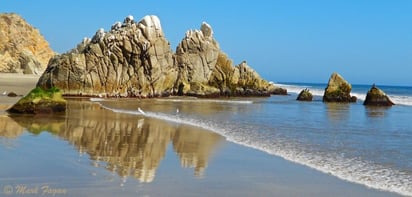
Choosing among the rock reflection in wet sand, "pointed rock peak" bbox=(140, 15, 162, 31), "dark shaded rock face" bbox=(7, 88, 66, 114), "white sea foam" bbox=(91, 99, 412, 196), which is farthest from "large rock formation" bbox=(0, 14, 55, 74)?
"white sea foam" bbox=(91, 99, 412, 196)

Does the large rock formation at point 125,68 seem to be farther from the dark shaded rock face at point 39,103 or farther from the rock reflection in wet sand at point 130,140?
the rock reflection in wet sand at point 130,140

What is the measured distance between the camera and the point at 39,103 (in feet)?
68.8

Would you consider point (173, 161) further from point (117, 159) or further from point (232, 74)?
point (232, 74)

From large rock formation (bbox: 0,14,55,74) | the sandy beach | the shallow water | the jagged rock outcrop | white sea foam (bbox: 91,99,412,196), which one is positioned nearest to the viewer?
the sandy beach

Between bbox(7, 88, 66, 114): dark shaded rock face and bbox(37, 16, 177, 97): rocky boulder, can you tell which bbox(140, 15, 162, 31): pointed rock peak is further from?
bbox(7, 88, 66, 114): dark shaded rock face

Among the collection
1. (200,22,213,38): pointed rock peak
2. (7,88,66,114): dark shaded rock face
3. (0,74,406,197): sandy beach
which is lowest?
(0,74,406,197): sandy beach

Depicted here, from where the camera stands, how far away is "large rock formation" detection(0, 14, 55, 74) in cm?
9807

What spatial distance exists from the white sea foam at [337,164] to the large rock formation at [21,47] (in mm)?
87770

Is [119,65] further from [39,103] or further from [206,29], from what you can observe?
[39,103]

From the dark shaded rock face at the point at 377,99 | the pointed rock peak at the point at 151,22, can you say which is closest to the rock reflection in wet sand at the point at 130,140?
the pointed rock peak at the point at 151,22

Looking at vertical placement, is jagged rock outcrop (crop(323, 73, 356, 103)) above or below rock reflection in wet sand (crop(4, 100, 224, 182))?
above

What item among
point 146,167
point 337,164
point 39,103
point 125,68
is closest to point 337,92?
point 125,68

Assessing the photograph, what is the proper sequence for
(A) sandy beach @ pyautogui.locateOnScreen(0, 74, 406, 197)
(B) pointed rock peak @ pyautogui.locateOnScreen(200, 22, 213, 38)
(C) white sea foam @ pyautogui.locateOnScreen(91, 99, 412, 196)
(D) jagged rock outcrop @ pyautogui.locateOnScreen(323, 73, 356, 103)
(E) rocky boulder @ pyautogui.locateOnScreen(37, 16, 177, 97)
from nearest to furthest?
(A) sandy beach @ pyautogui.locateOnScreen(0, 74, 406, 197), (C) white sea foam @ pyautogui.locateOnScreen(91, 99, 412, 196), (E) rocky boulder @ pyautogui.locateOnScreen(37, 16, 177, 97), (D) jagged rock outcrop @ pyautogui.locateOnScreen(323, 73, 356, 103), (B) pointed rock peak @ pyautogui.locateOnScreen(200, 22, 213, 38)

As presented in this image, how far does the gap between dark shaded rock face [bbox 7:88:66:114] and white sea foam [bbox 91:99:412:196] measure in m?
8.39
